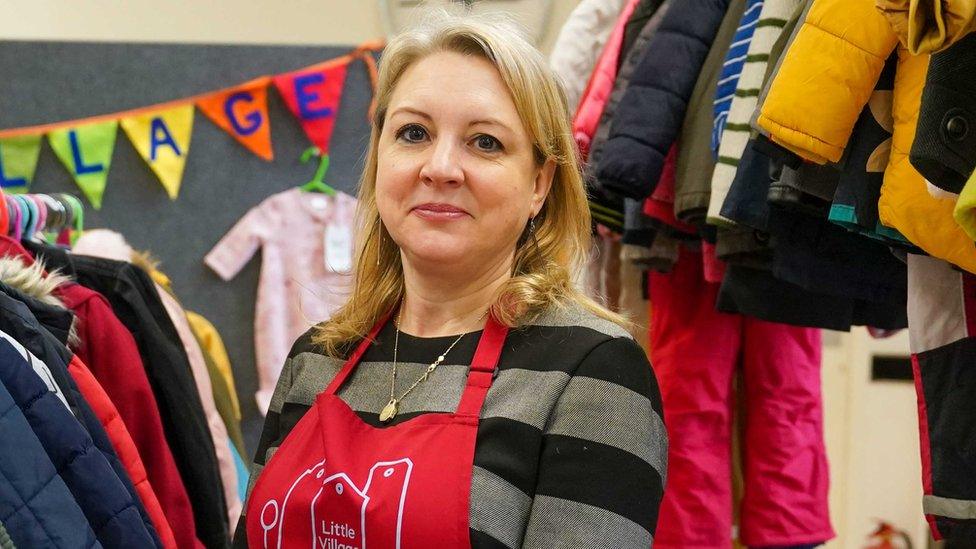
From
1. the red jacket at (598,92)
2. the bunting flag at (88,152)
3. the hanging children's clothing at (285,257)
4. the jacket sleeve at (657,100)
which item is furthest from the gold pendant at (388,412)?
the bunting flag at (88,152)

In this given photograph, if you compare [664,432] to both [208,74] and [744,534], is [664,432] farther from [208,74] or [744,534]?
[208,74]

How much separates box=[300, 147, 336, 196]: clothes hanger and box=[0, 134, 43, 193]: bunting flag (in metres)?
0.67

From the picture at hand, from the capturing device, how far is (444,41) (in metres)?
1.32

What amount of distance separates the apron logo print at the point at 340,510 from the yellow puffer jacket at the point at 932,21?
2.12 ft

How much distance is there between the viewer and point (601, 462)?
43.9 inches

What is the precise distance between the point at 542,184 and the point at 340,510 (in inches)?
18.2

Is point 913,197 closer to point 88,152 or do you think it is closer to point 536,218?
point 536,218

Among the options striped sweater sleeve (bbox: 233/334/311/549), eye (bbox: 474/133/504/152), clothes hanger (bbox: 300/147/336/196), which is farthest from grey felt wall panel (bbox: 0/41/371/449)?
eye (bbox: 474/133/504/152)

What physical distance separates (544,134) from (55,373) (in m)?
0.69

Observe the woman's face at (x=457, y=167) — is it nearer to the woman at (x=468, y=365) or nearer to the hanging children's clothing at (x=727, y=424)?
the woman at (x=468, y=365)

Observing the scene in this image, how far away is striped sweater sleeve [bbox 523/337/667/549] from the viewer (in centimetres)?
110

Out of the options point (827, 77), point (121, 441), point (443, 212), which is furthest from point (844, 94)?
point (121, 441)

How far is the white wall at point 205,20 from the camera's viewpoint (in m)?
3.49

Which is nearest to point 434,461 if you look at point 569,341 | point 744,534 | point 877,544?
point 569,341
